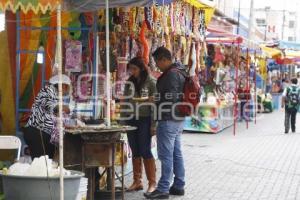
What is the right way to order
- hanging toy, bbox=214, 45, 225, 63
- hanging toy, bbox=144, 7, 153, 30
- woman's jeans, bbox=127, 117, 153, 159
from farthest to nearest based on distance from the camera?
1. hanging toy, bbox=214, 45, 225, 63
2. hanging toy, bbox=144, 7, 153, 30
3. woman's jeans, bbox=127, 117, 153, 159

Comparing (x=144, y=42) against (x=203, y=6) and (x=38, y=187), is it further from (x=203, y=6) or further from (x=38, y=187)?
(x=38, y=187)

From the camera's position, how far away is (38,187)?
5629mm

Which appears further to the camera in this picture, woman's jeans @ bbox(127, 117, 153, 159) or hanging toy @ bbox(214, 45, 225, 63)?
hanging toy @ bbox(214, 45, 225, 63)

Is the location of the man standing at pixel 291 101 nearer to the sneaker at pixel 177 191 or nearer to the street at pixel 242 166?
the street at pixel 242 166

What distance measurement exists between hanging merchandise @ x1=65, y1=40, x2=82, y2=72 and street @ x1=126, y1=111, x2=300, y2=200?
6.36 feet

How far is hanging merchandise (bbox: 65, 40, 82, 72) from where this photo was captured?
8.09 m

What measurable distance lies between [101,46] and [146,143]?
1.54 meters

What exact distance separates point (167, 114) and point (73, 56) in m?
1.60

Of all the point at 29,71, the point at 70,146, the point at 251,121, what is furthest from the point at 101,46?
the point at 251,121

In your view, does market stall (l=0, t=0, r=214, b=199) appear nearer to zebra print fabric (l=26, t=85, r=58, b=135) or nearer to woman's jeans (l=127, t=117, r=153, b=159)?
woman's jeans (l=127, t=117, r=153, b=159)

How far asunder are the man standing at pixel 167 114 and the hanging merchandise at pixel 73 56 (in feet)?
3.61

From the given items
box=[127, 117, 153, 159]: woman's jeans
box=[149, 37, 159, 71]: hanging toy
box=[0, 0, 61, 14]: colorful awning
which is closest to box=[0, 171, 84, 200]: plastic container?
box=[0, 0, 61, 14]: colorful awning

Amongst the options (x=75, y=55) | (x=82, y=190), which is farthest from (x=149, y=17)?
(x=82, y=190)

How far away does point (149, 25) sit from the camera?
363 inches
